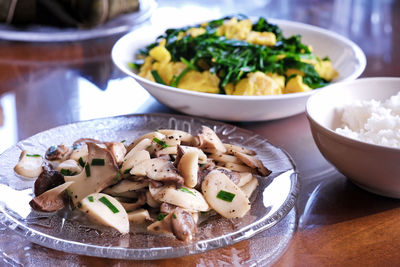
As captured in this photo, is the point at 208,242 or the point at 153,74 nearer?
the point at 208,242

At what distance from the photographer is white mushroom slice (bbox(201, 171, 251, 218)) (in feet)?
3.26

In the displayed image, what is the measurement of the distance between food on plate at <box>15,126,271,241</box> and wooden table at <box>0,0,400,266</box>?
0.28ft

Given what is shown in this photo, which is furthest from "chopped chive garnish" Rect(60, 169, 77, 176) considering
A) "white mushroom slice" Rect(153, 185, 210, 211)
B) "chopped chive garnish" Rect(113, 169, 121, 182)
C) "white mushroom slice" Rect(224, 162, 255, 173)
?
"white mushroom slice" Rect(224, 162, 255, 173)

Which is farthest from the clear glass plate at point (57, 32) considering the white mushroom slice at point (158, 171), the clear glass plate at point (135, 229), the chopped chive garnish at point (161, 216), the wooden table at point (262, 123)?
the chopped chive garnish at point (161, 216)

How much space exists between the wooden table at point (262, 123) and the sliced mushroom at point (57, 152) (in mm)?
206

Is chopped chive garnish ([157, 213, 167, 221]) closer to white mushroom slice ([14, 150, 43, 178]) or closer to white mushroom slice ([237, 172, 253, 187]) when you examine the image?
white mushroom slice ([237, 172, 253, 187])

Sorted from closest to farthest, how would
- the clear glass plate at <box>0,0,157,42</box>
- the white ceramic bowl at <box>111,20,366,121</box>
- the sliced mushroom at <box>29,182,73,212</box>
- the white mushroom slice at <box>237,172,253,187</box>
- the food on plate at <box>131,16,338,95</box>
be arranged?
the sliced mushroom at <box>29,182,73,212</box> < the white mushroom slice at <box>237,172,253,187</box> < the white ceramic bowl at <box>111,20,366,121</box> < the food on plate at <box>131,16,338,95</box> < the clear glass plate at <box>0,0,157,42</box>

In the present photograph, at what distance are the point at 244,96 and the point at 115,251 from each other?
0.67 m

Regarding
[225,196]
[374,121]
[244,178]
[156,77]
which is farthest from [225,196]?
[156,77]

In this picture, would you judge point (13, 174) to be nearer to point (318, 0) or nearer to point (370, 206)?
point (370, 206)

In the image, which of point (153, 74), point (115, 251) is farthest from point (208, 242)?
point (153, 74)

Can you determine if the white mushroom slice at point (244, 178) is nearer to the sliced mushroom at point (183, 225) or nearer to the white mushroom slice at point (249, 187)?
the white mushroom slice at point (249, 187)

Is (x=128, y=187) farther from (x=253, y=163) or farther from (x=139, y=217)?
(x=253, y=163)

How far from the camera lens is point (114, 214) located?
95cm
